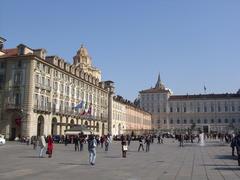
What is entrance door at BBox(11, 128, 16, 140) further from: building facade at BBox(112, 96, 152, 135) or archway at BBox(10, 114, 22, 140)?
building facade at BBox(112, 96, 152, 135)

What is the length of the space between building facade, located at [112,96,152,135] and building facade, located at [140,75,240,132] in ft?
50.0

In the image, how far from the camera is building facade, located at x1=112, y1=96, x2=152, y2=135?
10359 cm

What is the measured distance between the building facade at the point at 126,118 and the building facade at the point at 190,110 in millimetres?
15226

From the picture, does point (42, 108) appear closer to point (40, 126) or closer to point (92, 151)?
point (40, 126)

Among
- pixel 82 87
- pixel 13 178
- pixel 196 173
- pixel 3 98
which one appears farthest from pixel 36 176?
pixel 82 87

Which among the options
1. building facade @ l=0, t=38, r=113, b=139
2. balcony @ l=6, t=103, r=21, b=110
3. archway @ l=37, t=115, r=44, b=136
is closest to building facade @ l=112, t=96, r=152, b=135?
building facade @ l=0, t=38, r=113, b=139

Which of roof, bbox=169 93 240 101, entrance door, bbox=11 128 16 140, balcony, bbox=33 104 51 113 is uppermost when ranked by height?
roof, bbox=169 93 240 101

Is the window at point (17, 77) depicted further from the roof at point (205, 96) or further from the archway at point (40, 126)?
the roof at point (205, 96)

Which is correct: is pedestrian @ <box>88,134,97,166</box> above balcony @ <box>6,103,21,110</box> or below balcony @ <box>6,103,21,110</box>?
below

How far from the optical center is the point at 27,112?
5384 centimetres

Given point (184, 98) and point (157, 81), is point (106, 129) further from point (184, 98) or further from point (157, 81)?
point (157, 81)

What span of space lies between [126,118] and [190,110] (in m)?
49.9

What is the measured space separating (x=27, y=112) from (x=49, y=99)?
7.58 meters

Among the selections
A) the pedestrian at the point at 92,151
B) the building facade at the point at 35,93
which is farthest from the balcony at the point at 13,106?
the pedestrian at the point at 92,151
